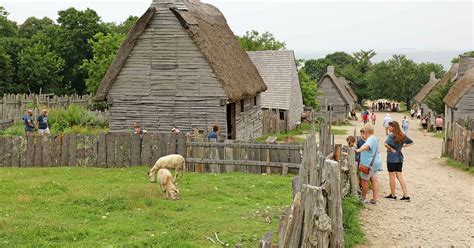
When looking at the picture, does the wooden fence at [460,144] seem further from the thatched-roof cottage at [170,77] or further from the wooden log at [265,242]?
the wooden log at [265,242]

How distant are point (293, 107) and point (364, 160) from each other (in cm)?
2950

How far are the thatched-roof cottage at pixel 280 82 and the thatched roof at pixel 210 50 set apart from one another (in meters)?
10.9

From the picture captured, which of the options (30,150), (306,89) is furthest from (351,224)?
(306,89)

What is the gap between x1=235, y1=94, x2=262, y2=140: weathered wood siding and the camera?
27.4 meters

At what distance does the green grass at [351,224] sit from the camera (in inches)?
371

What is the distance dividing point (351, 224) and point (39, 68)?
51.9 metres

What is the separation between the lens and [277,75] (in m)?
40.9

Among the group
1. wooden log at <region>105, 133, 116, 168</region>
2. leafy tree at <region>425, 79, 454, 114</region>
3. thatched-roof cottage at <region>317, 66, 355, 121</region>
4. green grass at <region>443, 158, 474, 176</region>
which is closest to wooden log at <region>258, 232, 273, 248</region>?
wooden log at <region>105, 133, 116, 168</region>

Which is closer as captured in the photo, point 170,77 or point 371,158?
point 371,158

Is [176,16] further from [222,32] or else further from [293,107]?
[293,107]

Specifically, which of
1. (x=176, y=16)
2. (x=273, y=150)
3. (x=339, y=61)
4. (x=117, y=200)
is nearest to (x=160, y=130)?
(x=176, y=16)

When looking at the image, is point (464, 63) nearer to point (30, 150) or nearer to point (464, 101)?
point (464, 101)

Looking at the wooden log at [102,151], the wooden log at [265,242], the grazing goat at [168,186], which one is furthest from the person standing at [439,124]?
the wooden log at [265,242]

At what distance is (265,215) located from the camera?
11.0 meters
